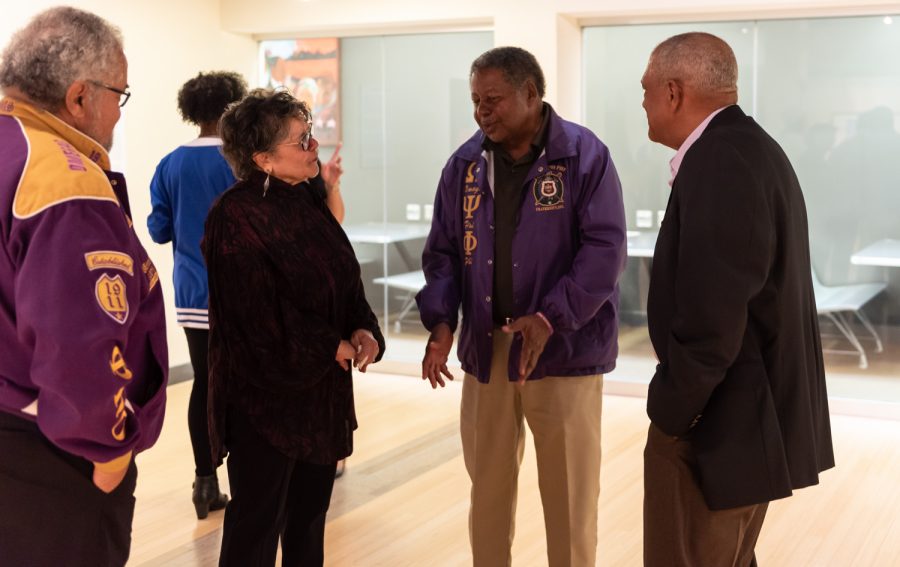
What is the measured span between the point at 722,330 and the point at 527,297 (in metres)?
0.94

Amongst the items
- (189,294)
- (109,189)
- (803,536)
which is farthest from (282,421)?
(803,536)

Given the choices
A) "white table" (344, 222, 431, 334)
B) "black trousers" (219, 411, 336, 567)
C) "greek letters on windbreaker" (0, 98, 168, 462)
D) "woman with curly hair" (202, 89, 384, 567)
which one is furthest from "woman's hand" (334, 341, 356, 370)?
"white table" (344, 222, 431, 334)

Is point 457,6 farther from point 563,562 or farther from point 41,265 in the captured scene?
point 41,265

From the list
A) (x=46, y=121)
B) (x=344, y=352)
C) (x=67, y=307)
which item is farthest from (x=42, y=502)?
(x=344, y=352)

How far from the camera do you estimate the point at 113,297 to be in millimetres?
1820

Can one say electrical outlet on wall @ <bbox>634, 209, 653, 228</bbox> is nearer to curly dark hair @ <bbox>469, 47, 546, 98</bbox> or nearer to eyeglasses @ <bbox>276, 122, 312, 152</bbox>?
curly dark hair @ <bbox>469, 47, 546, 98</bbox>

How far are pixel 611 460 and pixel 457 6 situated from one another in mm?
3141

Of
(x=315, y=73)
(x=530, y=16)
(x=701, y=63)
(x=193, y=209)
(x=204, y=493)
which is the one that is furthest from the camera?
(x=315, y=73)

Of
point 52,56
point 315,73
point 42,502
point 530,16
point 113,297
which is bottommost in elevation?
point 42,502

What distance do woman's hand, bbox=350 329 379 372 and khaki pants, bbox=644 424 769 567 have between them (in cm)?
83

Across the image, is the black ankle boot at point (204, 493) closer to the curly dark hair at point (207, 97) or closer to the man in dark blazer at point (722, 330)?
the curly dark hair at point (207, 97)

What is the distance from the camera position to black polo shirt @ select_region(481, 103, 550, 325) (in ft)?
9.70

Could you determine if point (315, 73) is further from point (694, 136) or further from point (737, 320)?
point (737, 320)

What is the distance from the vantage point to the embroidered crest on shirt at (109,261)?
1.78 metres
